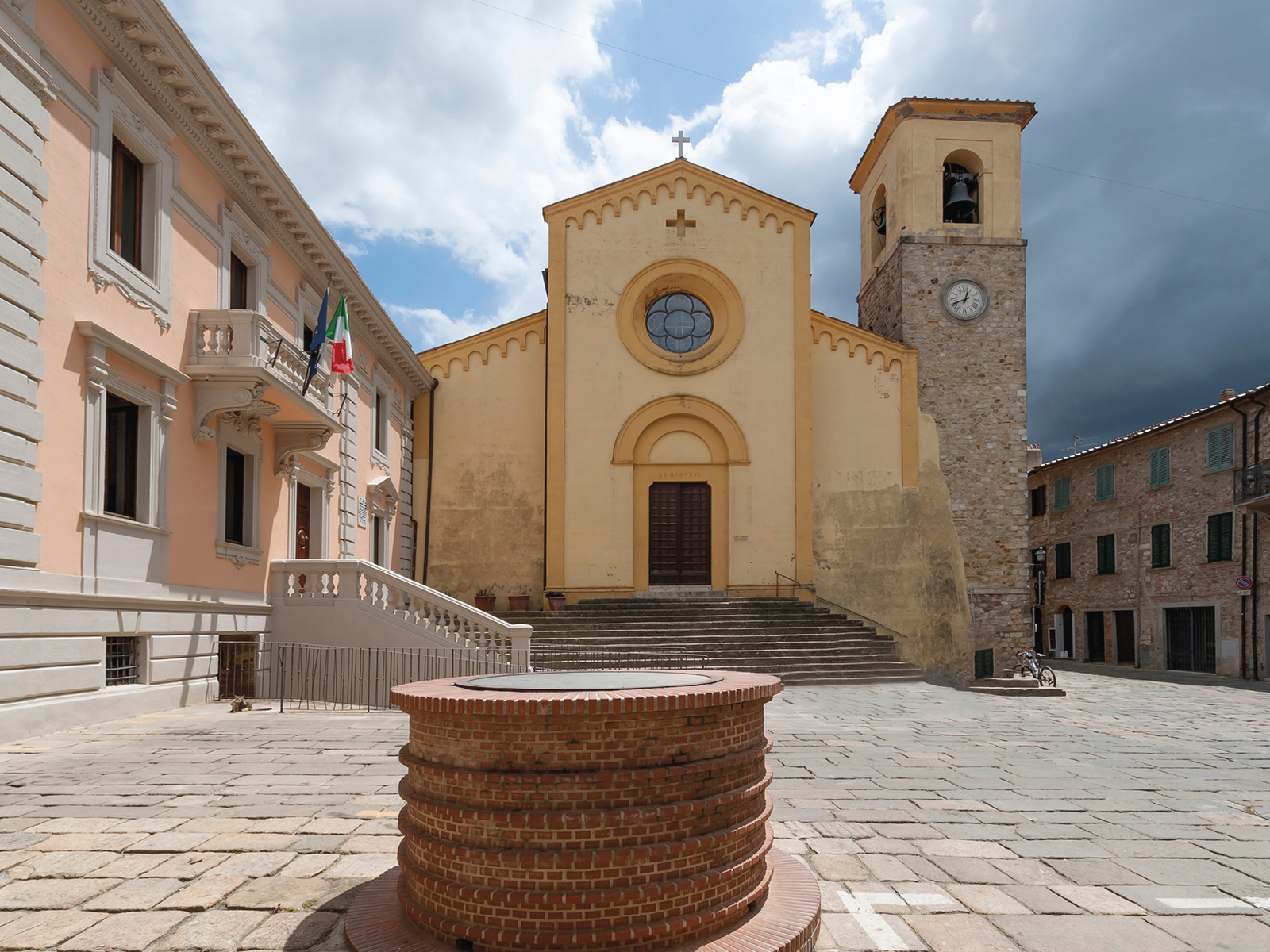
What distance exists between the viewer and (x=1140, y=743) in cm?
1033

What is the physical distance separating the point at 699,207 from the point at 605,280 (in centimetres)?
339

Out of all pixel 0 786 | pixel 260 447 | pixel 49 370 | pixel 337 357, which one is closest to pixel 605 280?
pixel 337 357

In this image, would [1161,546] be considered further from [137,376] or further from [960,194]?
[137,376]

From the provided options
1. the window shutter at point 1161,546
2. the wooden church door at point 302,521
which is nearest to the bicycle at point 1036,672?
the window shutter at point 1161,546

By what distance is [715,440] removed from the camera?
902 inches

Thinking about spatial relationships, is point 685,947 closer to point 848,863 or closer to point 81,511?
point 848,863

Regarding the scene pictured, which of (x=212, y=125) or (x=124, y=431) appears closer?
(x=124, y=431)

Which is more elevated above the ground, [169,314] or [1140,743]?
[169,314]

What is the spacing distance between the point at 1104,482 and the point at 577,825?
32.8 m

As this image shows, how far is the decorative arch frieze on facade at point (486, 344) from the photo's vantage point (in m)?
23.1

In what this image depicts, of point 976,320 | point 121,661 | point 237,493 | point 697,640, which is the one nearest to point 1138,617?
point 976,320

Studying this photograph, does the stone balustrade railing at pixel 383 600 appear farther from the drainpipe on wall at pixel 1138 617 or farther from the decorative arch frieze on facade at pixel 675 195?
the drainpipe on wall at pixel 1138 617

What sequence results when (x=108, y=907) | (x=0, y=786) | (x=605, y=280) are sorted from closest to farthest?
(x=108, y=907) < (x=0, y=786) < (x=605, y=280)

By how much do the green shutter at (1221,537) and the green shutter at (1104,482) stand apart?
491 centimetres
